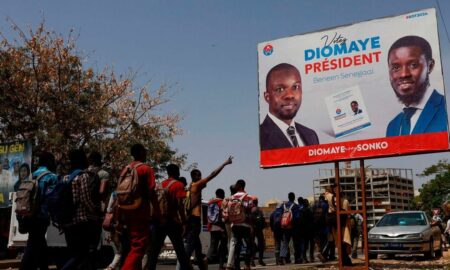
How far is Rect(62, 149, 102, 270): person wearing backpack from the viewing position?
652 centimetres

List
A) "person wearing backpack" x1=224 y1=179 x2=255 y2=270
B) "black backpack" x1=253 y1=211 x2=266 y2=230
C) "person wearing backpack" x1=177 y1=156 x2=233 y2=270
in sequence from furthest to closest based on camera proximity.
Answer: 1. "black backpack" x1=253 y1=211 x2=266 y2=230
2. "person wearing backpack" x1=224 y1=179 x2=255 y2=270
3. "person wearing backpack" x1=177 y1=156 x2=233 y2=270

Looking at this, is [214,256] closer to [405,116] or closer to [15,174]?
[405,116]

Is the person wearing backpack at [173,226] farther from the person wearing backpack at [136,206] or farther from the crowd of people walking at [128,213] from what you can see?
the person wearing backpack at [136,206]

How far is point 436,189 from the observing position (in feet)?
167

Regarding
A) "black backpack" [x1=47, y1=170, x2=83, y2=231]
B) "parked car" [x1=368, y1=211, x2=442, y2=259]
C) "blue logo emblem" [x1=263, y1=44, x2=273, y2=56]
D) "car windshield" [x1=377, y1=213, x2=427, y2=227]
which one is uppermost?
"blue logo emblem" [x1=263, y1=44, x2=273, y2=56]

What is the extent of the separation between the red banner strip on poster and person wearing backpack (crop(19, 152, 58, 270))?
520 centimetres

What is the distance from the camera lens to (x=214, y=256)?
1220cm

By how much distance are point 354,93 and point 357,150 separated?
3.68 feet

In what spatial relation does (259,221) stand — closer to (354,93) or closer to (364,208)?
(364,208)

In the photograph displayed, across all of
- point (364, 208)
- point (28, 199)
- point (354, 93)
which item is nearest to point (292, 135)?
point (354, 93)

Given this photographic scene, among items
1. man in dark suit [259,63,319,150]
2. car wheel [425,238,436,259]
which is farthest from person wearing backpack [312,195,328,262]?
car wheel [425,238,436,259]

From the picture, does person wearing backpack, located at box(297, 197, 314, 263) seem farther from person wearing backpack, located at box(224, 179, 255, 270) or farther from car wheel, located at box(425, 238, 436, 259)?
person wearing backpack, located at box(224, 179, 255, 270)

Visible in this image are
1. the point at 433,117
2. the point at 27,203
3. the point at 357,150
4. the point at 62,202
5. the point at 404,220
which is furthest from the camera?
the point at 404,220

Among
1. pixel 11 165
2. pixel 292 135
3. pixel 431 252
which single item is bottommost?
pixel 431 252
